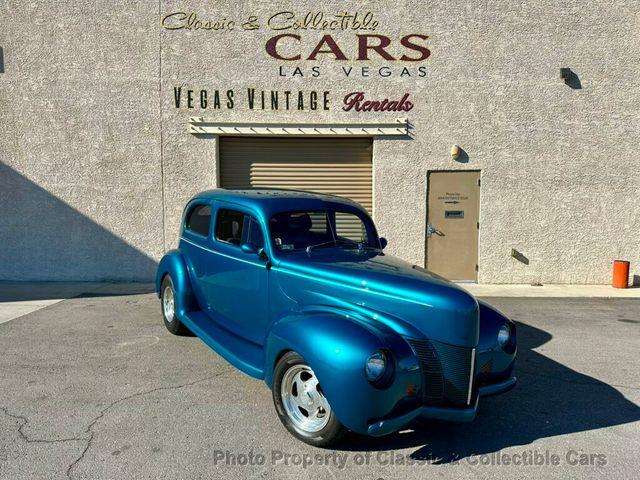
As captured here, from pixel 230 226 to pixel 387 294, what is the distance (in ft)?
6.75

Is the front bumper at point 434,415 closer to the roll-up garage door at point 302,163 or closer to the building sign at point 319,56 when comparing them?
the roll-up garage door at point 302,163

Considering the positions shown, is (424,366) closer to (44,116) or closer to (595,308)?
(595,308)

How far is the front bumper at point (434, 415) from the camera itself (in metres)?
2.99

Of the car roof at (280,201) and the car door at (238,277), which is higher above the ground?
the car roof at (280,201)

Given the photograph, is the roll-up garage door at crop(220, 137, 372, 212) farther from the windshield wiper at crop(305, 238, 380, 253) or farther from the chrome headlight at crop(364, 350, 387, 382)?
the chrome headlight at crop(364, 350, 387, 382)

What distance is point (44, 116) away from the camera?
365 inches

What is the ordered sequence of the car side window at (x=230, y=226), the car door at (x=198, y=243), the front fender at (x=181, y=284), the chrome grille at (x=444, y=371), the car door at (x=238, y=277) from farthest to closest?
the front fender at (x=181, y=284) → the car door at (x=198, y=243) → the car side window at (x=230, y=226) → the car door at (x=238, y=277) → the chrome grille at (x=444, y=371)

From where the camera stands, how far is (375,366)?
3.00 metres

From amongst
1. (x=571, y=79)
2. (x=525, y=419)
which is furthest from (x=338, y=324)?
(x=571, y=79)

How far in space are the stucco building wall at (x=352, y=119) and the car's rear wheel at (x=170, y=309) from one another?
3.64 meters

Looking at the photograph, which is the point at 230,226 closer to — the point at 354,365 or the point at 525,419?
the point at 354,365

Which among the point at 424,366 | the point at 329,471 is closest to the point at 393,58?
the point at 424,366

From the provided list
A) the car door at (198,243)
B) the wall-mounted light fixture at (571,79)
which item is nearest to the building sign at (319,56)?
the wall-mounted light fixture at (571,79)

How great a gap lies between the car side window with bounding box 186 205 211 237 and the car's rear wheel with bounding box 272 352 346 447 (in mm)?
2281
